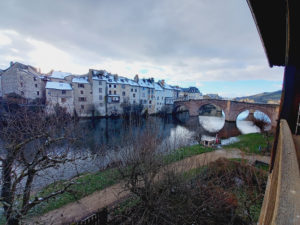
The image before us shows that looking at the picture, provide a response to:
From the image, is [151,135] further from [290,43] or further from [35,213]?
[35,213]

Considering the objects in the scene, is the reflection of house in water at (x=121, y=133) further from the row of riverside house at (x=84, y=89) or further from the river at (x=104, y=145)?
the row of riverside house at (x=84, y=89)

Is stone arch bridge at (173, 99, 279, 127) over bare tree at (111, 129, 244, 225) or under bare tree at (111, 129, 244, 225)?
over

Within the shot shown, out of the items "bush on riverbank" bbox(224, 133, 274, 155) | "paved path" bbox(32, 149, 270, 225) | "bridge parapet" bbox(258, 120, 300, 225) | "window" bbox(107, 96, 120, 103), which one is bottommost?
"paved path" bbox(32, 149, 270, 225)

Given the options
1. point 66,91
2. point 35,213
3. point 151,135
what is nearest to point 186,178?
point 151,135

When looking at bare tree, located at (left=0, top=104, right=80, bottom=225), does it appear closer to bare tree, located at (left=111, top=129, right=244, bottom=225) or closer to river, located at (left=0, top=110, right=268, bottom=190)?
river, located at (left=0, top=110, right=268, bottom=190)

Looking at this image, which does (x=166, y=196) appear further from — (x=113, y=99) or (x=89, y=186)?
(x=113, y=99)

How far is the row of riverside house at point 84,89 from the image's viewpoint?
25953 mm

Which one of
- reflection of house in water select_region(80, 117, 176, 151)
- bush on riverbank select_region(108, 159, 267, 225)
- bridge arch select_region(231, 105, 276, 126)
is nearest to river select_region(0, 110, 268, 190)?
reflection of house in water select_region(80, 117, 176, 151)

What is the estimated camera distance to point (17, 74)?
2544cm

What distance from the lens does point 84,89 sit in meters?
31.0

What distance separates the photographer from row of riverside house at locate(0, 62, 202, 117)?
2595cm

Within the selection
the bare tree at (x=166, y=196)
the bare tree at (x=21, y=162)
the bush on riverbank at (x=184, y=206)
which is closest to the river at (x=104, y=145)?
the bare tree at (x=21, y=162)

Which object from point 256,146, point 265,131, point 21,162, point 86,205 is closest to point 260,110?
point 265,131

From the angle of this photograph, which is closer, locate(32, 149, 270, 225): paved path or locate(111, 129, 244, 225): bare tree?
locate(111, 129, 244, 225): bare tree
